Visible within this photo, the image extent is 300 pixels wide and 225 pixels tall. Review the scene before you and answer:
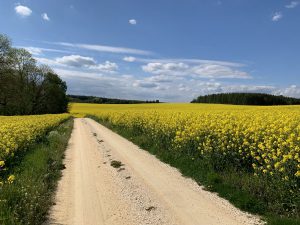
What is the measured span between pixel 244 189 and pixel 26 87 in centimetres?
6390

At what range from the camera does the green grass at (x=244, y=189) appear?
7.37 meters

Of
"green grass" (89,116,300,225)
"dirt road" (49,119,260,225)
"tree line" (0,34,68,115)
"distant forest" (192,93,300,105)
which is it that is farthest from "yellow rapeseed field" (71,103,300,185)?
"distant forest" (192,93,300,105)

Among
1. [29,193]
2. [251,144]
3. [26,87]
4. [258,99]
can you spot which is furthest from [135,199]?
[258,99]

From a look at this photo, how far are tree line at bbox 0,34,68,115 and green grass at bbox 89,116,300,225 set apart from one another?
44.7 metres

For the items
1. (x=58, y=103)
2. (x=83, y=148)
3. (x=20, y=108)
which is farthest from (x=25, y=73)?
(x=83, y=148)

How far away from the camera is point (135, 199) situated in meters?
8.57

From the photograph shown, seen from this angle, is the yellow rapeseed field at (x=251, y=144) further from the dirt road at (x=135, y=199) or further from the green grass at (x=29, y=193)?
the green grass at (x=29, y=193)

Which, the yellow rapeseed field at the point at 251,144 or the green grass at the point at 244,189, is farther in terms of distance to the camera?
the yellow rapeseed field at the point at 251,144

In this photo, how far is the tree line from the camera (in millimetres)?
51188

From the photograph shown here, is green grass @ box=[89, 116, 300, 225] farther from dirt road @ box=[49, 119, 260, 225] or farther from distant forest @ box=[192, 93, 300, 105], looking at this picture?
distant forest @ box=[192, 93, 300, 105]

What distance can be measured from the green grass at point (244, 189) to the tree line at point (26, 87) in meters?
44.7

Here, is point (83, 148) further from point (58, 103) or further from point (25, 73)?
point (58, 103)

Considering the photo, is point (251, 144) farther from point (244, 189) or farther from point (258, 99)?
point (258, 99)

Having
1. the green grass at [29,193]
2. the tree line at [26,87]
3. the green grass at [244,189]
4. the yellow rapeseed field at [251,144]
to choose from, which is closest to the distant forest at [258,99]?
the tree line at [26,87]
